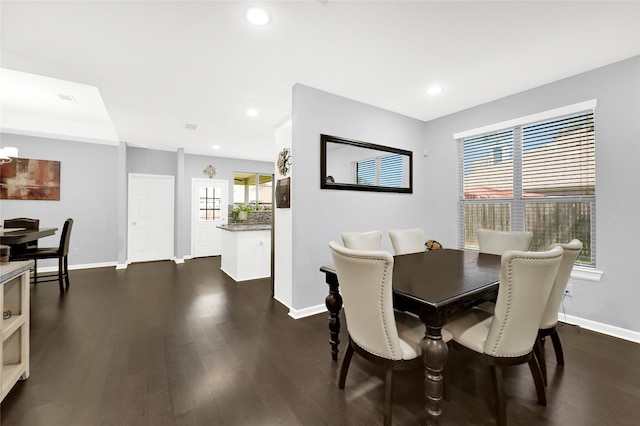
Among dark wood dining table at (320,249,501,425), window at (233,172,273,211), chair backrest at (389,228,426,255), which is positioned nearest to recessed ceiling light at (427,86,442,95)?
chair backrest at (389,228,426,255)

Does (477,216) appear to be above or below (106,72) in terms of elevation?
below

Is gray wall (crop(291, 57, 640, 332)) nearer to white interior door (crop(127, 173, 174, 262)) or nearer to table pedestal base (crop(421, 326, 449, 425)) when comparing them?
table pedestal base (crop(421, 326, 449, 425))

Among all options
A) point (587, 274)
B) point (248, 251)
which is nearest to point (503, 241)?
point (587, 274)

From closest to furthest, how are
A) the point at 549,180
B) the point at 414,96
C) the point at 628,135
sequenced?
the point at 628,135 → the point at 549,180 → the point at 414,96

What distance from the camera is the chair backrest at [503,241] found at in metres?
2.69

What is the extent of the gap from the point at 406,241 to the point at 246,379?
2013 millimetres

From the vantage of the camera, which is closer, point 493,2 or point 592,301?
point 493,2

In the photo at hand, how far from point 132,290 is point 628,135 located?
6.14m

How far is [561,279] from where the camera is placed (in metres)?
1.81

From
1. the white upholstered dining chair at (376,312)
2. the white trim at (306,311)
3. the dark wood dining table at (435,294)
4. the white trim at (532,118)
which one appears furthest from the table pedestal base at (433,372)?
the white trim at (532,118)

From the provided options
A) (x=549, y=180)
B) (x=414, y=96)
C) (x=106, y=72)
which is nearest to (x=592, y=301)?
(x=549, y=180)

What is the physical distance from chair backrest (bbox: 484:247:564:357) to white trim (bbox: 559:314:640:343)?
200 cm

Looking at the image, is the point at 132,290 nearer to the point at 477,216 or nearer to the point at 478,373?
the point at 478,373

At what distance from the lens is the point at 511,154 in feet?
11.4
